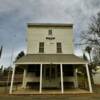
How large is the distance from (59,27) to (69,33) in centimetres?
146

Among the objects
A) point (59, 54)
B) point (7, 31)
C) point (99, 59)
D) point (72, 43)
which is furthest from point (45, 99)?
point (7, 31)

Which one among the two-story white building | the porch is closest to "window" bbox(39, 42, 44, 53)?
the two-story white building

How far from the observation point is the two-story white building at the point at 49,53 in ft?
58.4

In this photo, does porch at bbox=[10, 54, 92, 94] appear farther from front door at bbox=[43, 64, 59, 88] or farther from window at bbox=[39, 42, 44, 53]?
window at bbox=[39, 42, 44, 53]

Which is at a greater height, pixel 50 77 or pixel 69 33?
pixel 69 33

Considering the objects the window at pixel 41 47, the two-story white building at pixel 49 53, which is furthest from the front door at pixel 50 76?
the window at pixel 41 47

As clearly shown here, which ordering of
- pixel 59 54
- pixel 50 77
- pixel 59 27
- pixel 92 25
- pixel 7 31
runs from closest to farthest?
pixel 50 77 → pixel 59 54 → pixel 59 27 → pixel 92 25 → pixel 7 31

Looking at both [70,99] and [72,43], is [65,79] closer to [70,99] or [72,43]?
[72,43]

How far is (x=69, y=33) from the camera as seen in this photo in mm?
20156

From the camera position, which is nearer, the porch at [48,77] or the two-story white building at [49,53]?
the porch at [48,77]

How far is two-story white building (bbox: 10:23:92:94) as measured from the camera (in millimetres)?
17797

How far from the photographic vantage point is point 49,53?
63.0ft

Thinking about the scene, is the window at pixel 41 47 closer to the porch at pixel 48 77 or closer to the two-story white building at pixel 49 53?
the two-story white building at pixel 49 53

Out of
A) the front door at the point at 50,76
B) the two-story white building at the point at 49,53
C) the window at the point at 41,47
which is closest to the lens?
the front door at the point at 50,76
